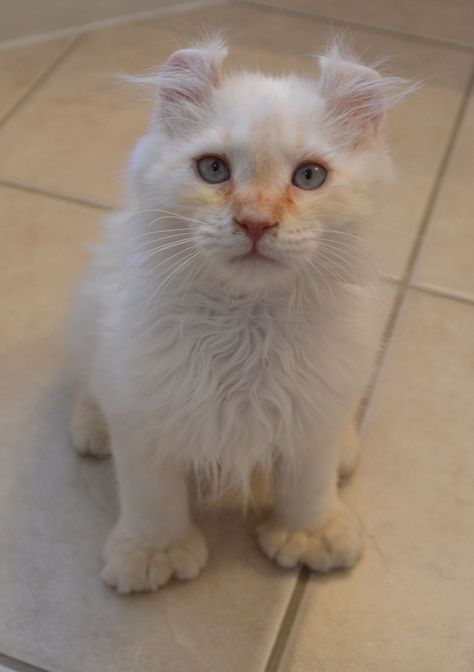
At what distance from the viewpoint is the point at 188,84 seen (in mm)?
721

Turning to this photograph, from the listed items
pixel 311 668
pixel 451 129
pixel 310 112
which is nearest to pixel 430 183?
pixel 451 129

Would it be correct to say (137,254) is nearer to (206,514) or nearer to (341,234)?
(341,234)

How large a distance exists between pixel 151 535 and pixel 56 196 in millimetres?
683

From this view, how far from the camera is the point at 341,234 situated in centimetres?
69

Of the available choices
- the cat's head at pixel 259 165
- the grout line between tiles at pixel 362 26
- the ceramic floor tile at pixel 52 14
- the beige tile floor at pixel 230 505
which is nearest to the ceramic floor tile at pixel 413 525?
the beige tile floor at pixel 230 505

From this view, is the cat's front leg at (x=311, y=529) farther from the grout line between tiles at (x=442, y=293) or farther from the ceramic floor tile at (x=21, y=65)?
the ceramic floor tile at (x=21, y=65)

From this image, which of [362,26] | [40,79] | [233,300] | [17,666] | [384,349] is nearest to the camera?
[233,300]

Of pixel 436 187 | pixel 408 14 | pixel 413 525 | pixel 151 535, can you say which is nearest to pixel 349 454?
pixel 413 525

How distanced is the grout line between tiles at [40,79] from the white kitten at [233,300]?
2.29 feet

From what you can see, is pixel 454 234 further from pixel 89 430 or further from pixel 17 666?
pixel 17 666

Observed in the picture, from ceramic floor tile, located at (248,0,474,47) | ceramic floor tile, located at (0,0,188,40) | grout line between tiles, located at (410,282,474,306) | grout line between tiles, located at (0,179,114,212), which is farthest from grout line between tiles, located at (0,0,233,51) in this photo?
grout line between tiles, located at (410,282,474,306)

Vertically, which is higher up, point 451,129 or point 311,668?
point 451,129

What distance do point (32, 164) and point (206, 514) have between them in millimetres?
744

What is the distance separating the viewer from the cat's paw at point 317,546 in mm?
926
